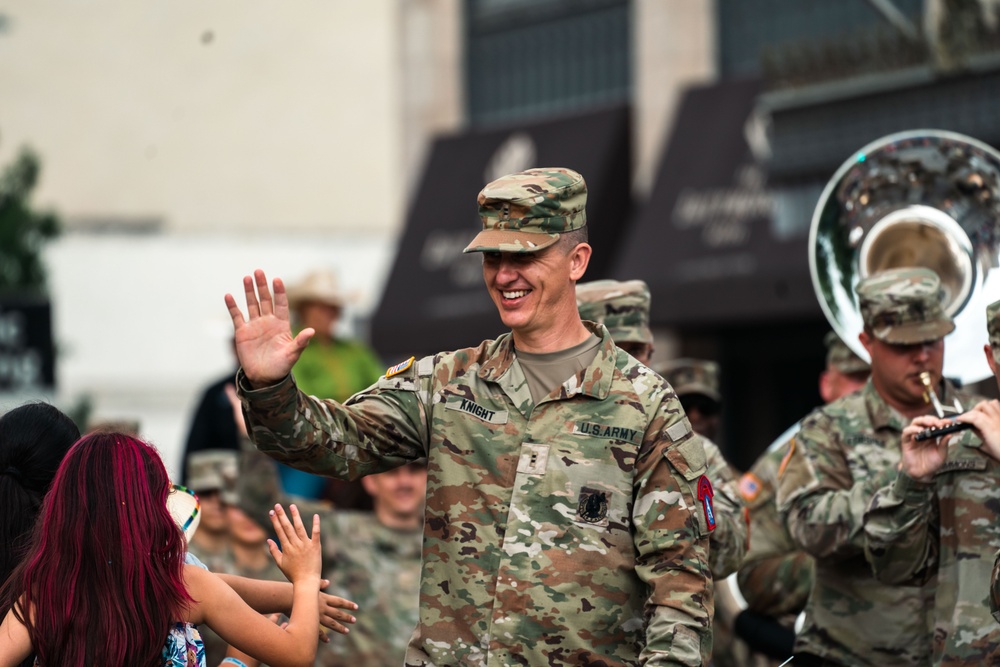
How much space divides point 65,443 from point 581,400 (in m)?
1.39

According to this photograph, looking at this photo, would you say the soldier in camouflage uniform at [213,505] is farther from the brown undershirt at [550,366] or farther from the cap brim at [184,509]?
the brown undershirt at [550,366]

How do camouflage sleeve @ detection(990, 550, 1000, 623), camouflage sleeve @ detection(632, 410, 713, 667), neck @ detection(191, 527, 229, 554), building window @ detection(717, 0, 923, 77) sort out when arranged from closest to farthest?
camouflage sleeve @ detection(632, 410, 713, 667), camouflage sleeve @ detection(990, 550, 1000, 623), neck @ detection(191, 527, 229, 554), building window @ detection(717, 0, 923, 77)

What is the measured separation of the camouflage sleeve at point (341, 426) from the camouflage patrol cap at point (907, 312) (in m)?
1.81

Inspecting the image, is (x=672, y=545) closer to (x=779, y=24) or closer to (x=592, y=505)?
(x=592, y=505)

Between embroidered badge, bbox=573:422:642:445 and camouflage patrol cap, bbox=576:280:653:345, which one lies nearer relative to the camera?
embroidered badge, bbox=573:422:642:445

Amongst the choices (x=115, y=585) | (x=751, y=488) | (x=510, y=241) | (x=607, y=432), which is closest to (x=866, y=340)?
(x=751, y=488)

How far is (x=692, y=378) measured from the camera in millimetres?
6754

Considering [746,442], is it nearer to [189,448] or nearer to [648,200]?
[648,200]

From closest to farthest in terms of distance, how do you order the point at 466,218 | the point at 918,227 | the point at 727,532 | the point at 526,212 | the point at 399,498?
the point at 526,212 → the point at 727,532 → the point at 918,227 → the point at 399,498 → the point at 466,218

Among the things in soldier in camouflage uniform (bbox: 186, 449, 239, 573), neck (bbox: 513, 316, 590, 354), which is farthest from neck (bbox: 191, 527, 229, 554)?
neck (bbox: 513, 316, 590, 354)

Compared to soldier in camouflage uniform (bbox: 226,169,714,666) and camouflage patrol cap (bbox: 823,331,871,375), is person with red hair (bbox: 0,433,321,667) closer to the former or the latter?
soldier in camouflage uniform (bbox: 226,169,714,666)

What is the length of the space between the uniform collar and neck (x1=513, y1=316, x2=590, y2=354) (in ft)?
0.16

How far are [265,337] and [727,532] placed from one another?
6.07ft

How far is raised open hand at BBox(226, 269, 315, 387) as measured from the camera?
13.6ft
